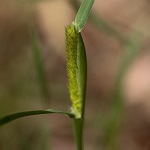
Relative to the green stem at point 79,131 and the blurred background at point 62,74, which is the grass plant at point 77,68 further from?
the blurred background at point 62,74

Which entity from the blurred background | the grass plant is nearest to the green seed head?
the grass plant

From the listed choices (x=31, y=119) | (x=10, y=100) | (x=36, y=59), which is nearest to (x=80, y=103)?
(x=36, y=59)

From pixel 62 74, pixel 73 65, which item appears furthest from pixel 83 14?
pixel 62 74

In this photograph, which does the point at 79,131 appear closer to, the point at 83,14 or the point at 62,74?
the point at 83,14

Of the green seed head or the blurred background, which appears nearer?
the green seed head

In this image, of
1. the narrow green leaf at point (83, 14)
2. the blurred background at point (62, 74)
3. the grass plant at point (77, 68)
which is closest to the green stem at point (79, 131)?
the grass plant at point (77, 68)

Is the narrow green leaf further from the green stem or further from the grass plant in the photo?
the green stem
